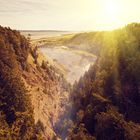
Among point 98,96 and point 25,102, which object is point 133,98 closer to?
point 98,96

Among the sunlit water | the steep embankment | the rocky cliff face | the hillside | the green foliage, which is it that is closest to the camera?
the hillside

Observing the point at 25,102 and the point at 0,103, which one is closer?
the point at 0,103

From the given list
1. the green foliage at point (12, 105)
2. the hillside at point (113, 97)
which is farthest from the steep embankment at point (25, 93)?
the hillside at point (113, 97)

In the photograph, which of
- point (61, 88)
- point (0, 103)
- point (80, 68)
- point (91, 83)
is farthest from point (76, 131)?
point (80, 68)

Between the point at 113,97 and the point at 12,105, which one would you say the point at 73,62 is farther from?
the point at 113,97

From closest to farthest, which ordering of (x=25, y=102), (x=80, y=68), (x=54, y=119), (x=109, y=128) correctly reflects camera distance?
(x=109, y=128) < (x=25, y=102) < (x=54, y=119) < (x=80, y=68)

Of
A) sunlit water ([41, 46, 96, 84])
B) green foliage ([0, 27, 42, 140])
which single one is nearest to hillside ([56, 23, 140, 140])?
green foliage ([0, 27, 42, 140])

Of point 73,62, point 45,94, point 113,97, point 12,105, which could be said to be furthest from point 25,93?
point 73,62

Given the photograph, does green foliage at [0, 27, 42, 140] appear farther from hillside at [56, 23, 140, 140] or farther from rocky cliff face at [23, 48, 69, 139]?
hillside at [56, 23, 140, 140]
